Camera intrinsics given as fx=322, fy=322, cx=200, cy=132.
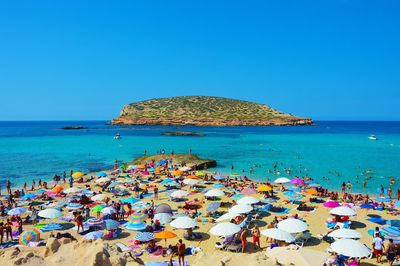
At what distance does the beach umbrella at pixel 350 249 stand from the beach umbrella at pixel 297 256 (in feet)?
5.30

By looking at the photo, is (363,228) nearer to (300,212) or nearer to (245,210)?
(300,212)

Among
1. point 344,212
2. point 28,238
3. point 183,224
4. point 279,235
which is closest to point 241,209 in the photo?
point 183,224

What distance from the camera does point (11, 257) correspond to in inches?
246

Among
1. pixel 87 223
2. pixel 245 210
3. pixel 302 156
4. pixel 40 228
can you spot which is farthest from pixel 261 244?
pixel 302 156

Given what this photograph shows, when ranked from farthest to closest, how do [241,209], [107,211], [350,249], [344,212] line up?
[107,211], [241,209], [344,212], [350,249]

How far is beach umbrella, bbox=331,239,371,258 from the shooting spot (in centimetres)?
1216

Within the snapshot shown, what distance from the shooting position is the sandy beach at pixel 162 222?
6.66m

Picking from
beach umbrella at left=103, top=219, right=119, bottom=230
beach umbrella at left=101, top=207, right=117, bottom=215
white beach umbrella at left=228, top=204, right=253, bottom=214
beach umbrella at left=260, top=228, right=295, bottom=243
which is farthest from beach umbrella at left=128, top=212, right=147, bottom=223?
beach umbrella at left=260, top=228, right=295, bottom=243

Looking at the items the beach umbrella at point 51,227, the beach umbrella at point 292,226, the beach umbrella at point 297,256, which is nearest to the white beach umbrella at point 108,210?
the beach umbrella at point 51,227

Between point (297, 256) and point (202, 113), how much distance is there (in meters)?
138

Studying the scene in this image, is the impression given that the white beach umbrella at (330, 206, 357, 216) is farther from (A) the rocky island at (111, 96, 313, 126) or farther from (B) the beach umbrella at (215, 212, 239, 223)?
(A) the rocky island at (111, 96, 313, 126)

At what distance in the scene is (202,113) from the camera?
148 meters

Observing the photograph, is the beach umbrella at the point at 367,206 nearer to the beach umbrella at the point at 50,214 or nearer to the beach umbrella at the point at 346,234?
the beach umbrella at the point at 346,234

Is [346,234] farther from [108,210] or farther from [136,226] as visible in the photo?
[108,210]
